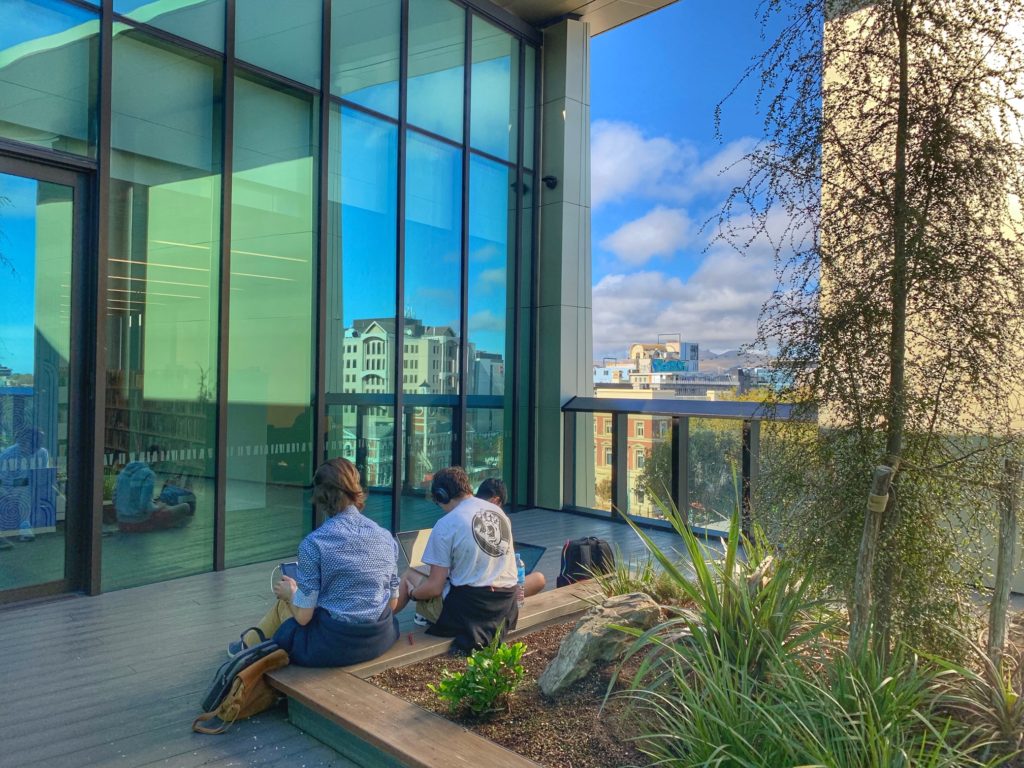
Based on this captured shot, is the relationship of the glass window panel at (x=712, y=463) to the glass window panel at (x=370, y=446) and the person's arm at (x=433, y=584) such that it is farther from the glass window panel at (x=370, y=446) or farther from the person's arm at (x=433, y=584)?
the person's arm at (x=433, y=584)

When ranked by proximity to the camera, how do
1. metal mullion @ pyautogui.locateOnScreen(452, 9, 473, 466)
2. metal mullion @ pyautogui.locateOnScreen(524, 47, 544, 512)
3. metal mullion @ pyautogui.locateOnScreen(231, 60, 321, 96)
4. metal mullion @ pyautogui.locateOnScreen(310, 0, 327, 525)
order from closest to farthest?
metal mullion @ pyautogui.locateOnScreen(231, 60, 321, 96) < metal mullion @ pyautogui.locateOnScreen(310, 0, 327, 525) < metal mullion @ pyautogui.locateOnScreen(452, 9, 473, 466) < metal mullion @ pyautogui.locateOnScreen(524, 47, 544, 512)

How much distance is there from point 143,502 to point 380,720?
3.55 m

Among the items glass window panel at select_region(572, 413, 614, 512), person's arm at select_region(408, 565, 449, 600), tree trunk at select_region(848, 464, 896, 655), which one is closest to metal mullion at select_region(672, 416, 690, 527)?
glass window panel at select_region(572, 413, 614, 512)

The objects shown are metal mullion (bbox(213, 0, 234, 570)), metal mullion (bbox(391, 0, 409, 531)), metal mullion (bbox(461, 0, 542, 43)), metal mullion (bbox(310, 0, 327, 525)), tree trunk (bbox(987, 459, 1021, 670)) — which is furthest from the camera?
metal mullion (bbox(461, 0, 542, 43))

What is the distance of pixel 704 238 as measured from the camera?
3420 mm

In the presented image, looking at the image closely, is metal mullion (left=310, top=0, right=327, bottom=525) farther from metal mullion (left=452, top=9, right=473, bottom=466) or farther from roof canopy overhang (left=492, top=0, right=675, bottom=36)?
roof canopy overhang (left=492, top=0, right=675, bottom=36)

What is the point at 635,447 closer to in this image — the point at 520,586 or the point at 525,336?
the point at 525,336

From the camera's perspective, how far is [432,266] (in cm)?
804

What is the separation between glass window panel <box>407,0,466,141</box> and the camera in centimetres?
775

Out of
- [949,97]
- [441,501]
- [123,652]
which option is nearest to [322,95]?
[441,501]

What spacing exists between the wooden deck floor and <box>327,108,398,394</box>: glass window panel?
7.18 ft

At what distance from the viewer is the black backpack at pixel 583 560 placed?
16.3ft

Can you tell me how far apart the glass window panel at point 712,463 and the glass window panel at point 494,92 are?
412 cm

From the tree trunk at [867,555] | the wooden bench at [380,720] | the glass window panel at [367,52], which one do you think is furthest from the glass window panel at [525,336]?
the tree trunk at [867,555]
